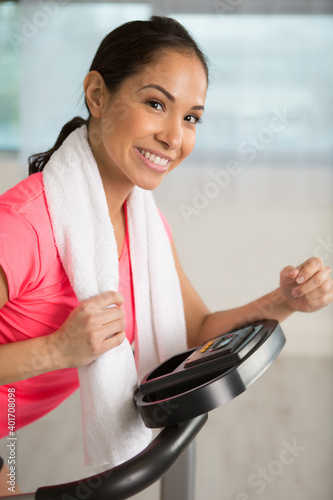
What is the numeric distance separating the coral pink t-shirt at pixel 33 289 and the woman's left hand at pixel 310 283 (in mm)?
373

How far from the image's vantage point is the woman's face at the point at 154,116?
1.03 m

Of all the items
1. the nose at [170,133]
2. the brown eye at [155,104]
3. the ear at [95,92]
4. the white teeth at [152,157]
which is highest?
the ear at [95,92]

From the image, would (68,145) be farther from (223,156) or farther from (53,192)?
(223,156)

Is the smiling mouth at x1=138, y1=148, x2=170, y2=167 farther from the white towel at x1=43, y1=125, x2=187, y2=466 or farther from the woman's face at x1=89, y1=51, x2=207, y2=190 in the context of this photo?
the white towel at x1=43, y1=125, x2=187, y2=466

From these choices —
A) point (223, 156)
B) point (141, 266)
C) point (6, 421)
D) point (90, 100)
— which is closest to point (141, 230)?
point (141, 266)

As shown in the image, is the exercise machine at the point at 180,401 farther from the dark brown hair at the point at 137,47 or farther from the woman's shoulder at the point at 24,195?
the dark brown hair at the point at 137,47

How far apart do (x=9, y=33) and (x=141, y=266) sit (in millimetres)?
2675

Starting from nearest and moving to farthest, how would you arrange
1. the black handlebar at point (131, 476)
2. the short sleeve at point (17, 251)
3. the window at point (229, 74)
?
1. the black handlebar at point (131, 476)
2. the short sleeve at point (17, 251)
3. the window at point (229, 74)

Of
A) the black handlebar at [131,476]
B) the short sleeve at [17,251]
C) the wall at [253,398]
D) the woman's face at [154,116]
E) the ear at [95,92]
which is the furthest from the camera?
the wall at [253,398]

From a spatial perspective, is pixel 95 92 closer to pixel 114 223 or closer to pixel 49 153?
pixel 49 153

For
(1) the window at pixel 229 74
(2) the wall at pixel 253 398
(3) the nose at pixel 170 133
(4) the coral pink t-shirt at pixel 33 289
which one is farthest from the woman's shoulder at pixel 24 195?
(1) the window at pixel 229 74

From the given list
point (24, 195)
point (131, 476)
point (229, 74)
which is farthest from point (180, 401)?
point (229, 74)

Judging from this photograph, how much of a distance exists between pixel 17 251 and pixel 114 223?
1.22 feet

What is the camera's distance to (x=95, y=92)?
115 cm
